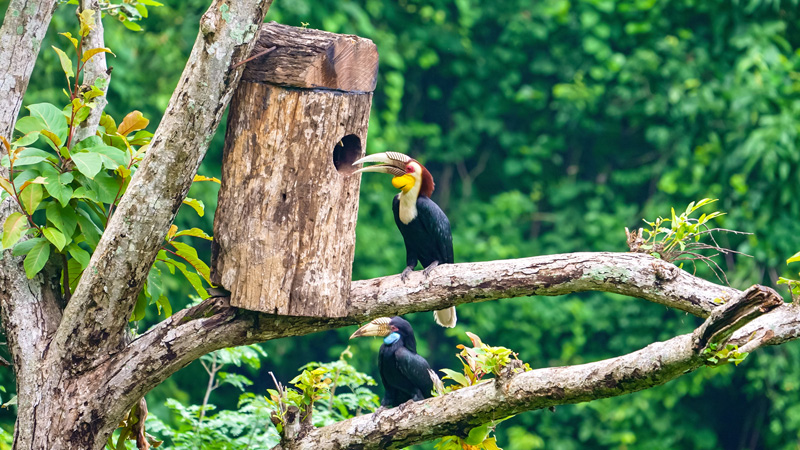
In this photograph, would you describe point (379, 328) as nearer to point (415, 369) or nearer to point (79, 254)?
point (415, 369)

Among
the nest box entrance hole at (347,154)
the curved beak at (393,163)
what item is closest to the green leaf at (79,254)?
the nest box entrance hole at (347,154)

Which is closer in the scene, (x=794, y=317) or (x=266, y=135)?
(x=794, y=317)

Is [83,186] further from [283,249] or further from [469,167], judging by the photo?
[469,167]

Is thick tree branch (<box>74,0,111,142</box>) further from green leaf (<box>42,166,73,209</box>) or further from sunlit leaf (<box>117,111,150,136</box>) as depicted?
green leaf (<box>42,166,73,209</box>)

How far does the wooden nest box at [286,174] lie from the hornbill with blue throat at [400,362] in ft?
2.87

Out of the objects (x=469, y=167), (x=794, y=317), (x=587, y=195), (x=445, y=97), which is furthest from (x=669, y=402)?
(x=794, y=317)

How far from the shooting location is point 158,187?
280 cm

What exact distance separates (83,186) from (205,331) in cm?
66

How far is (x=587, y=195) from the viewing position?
27.9 feet

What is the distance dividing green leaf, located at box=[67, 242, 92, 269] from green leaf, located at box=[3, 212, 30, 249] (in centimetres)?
17

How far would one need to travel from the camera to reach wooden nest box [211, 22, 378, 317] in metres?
2.94

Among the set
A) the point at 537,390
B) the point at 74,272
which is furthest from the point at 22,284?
the point at 537,390

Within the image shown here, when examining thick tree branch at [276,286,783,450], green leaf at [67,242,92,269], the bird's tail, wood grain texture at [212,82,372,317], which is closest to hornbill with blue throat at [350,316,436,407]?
the bird's tail

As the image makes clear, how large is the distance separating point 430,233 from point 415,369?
63cm
